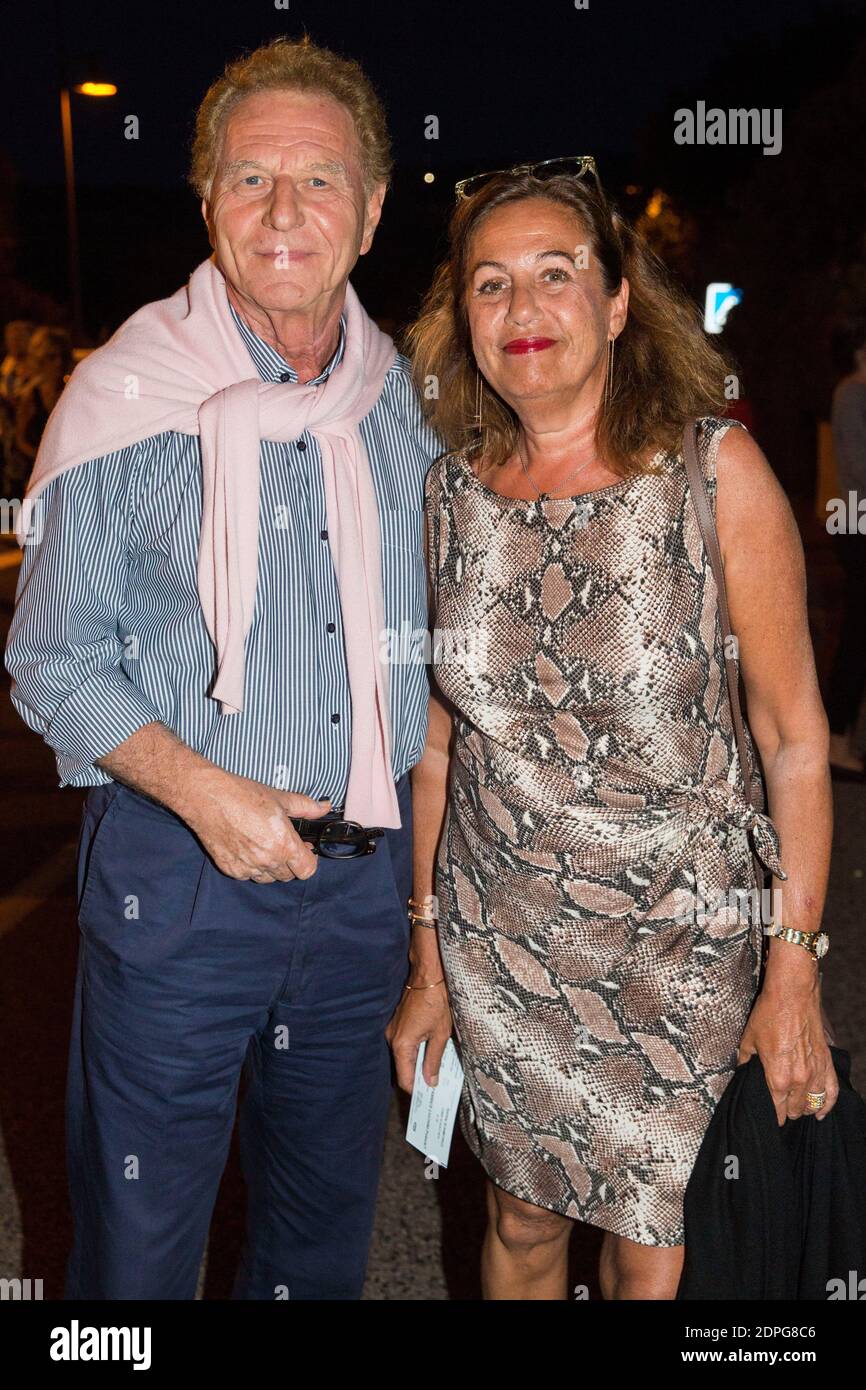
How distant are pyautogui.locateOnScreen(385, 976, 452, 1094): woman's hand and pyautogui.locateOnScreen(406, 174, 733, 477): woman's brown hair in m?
1.12

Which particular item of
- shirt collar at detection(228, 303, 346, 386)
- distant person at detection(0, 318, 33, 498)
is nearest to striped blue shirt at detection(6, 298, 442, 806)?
shirt collar at detection(228, 303, 346, 386)

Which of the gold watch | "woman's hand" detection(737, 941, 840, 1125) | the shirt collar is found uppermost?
the shirt collar

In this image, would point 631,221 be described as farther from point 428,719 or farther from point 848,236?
point 848,236

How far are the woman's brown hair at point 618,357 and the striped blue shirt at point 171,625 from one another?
1.41 feet

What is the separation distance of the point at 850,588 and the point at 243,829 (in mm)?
6402

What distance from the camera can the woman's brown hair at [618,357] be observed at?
258cm

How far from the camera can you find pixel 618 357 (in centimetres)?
271

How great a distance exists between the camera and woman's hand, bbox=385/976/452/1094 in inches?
114

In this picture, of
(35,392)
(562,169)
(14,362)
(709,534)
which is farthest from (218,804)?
(14,362)

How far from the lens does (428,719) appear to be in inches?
113

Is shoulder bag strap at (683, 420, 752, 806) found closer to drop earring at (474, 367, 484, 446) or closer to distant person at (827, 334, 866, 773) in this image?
drop earring at (474, 367, 484, 446)

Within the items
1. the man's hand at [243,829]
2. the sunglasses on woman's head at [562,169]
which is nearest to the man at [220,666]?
the man's hand at [243,829]
